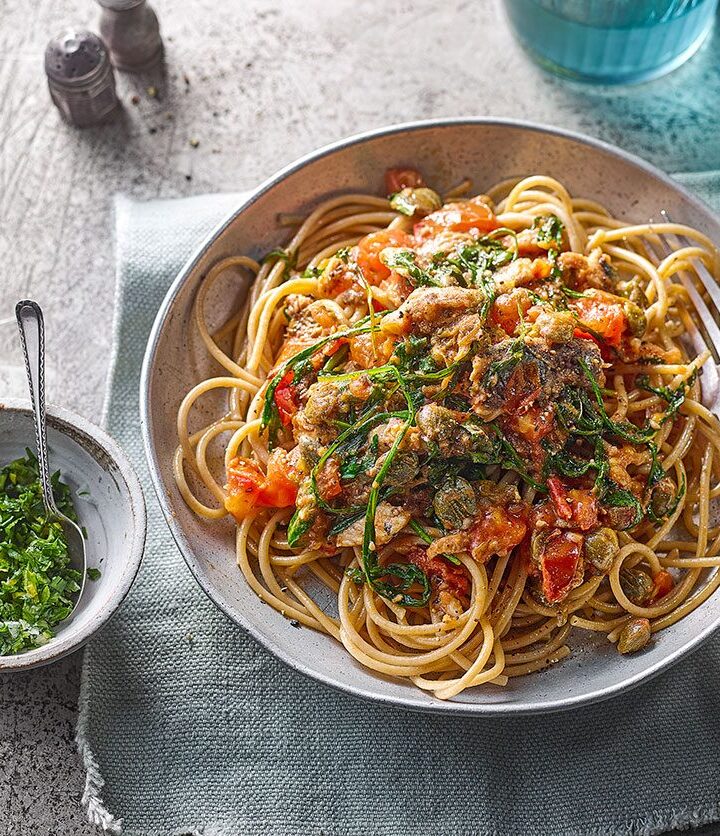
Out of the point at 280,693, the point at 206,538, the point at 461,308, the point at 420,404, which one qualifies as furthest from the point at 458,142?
the point at 280,693

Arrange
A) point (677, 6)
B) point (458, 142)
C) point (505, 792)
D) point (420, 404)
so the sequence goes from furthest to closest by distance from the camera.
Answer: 1. point (677, 6)
2. point (458, 142)
3. point (505, 792)
4. point (420, 404)

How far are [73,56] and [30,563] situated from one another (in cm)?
336

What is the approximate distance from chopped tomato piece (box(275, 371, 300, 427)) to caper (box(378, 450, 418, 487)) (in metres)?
0.69

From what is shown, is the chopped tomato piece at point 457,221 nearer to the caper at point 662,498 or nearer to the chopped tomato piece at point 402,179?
the chopped tomato piece at point 402,179

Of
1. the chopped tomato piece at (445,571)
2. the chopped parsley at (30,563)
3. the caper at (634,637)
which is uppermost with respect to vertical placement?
the chopped tomato piece at (445,571)

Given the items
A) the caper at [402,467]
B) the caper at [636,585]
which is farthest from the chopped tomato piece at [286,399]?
the caper at [636,585]

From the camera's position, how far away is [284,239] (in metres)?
5.54

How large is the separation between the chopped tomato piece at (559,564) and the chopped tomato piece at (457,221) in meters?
1.80

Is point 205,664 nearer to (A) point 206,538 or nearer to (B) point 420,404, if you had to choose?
(A) point 206,538

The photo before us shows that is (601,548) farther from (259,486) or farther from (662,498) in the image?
(259,486)

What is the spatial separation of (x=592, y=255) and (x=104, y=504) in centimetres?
287

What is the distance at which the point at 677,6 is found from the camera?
599 cm

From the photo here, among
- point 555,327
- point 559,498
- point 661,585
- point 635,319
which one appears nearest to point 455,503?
point 559,498

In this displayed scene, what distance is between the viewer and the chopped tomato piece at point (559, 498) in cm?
447
